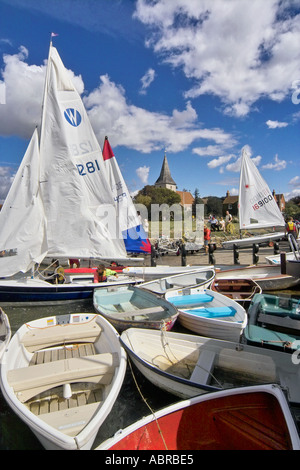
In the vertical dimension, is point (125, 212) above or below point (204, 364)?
above

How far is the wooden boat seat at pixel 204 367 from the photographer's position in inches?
184

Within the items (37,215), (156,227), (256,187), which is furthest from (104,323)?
(156,227)

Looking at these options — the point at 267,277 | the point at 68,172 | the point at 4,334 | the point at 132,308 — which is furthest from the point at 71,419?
the point at 267,277

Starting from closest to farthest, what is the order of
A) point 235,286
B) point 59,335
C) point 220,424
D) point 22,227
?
point 220,424, point 59,335, point 22,227, point 235,286

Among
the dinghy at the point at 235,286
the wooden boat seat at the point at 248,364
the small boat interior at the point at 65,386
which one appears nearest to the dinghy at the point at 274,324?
the wooden boat seat at the point at 248,364

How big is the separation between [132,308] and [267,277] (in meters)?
5.72

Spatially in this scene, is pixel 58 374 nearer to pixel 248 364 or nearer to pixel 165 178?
pixel 248 364

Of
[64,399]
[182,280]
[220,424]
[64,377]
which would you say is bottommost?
[64,399]

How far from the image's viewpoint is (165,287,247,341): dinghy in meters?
6.35

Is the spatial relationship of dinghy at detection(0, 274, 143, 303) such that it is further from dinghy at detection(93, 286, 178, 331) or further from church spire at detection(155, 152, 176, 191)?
church spire at detection(155, 152, 176, 191)

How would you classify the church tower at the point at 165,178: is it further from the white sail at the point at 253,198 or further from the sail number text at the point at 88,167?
the sail number text at the point at 88,167

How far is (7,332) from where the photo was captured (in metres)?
5.98

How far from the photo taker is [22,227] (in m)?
8.64

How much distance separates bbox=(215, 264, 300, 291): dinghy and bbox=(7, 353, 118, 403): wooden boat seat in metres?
6.77
